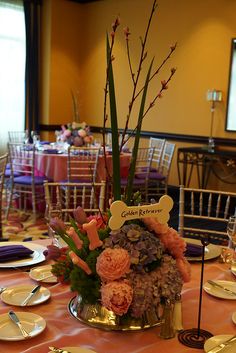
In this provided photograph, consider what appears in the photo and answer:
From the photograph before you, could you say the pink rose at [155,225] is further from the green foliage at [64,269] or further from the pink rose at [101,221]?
the green foliage at [64,269]

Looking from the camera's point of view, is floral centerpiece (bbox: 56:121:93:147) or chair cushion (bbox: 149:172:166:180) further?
chair cushion (bbox: 149:172:166:180)

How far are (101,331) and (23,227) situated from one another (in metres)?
3.84

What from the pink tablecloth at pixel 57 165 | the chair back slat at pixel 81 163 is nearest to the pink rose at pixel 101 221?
the chair back slat at pixel 81 163

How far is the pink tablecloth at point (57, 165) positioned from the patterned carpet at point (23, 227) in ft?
1.80

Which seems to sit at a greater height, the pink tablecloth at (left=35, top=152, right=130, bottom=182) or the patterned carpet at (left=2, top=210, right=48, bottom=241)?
the pink tablecloth at (left=35, top=152, right=130, bottom=182)

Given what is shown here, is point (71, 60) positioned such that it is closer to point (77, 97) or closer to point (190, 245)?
point (77, 97)

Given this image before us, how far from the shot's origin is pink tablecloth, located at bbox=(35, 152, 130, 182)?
5.07 metres

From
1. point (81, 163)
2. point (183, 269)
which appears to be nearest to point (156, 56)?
point (81, 163)

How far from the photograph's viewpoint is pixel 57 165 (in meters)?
5.10

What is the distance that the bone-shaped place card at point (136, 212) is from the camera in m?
1.23

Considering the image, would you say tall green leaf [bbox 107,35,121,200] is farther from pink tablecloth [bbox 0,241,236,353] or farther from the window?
the window

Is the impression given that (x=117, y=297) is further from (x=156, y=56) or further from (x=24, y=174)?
(x=156, y=56)

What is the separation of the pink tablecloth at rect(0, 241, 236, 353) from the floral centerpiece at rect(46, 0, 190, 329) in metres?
0.06

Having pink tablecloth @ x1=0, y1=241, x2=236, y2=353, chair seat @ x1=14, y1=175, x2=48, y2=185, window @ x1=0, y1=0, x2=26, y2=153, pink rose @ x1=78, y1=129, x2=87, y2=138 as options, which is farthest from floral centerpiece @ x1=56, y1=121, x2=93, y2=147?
pink tablecloth @ x1=0, y1=241, x2=236, y2=353
